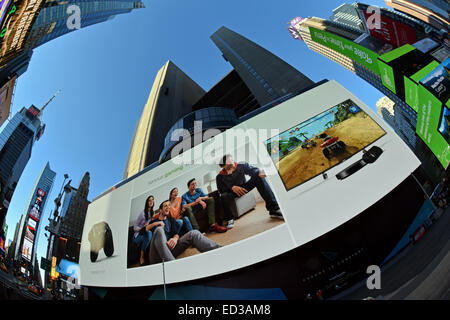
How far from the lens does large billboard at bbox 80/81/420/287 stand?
321 inches

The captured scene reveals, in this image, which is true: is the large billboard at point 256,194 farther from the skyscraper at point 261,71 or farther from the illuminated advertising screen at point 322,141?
the skyscraper at point 261,71

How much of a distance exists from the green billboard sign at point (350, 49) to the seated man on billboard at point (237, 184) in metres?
24.3

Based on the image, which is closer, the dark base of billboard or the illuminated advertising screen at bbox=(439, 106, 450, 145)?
the dark base of billboard

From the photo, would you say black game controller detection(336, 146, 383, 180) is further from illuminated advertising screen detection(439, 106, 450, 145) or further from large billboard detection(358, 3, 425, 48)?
large billboard detection(358, 3, 425, 48)

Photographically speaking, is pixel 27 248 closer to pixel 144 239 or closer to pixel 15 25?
pixel 144 239

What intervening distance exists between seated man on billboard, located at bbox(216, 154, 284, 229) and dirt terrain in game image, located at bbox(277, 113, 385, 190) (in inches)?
46.0

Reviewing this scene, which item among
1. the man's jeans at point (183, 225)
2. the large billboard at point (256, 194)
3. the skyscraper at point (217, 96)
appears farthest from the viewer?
the skyscraper at point (217, 96)

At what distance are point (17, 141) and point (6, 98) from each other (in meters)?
26.5

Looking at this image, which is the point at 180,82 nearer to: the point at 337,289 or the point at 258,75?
the point at 258,75

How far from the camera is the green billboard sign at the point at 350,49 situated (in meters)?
23.1

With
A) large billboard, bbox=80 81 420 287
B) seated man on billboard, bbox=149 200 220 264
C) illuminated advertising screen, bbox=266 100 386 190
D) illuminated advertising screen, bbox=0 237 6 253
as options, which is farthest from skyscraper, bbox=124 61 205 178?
illuminated advertising screen, bbox=266 100 386 190

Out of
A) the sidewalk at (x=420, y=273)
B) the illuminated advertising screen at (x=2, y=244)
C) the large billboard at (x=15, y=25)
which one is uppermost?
the large billboard at (x=15, y=25)

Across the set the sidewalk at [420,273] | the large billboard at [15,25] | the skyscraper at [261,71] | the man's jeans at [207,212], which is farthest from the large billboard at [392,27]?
the large billboard at [15,25]

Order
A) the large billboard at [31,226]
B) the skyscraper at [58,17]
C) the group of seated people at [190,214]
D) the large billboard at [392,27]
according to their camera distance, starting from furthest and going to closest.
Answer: the large billboard at [31,226] < the large billboard at [392,27] < the skyscraper at [58,17] < the group of seated people at [190,214]
